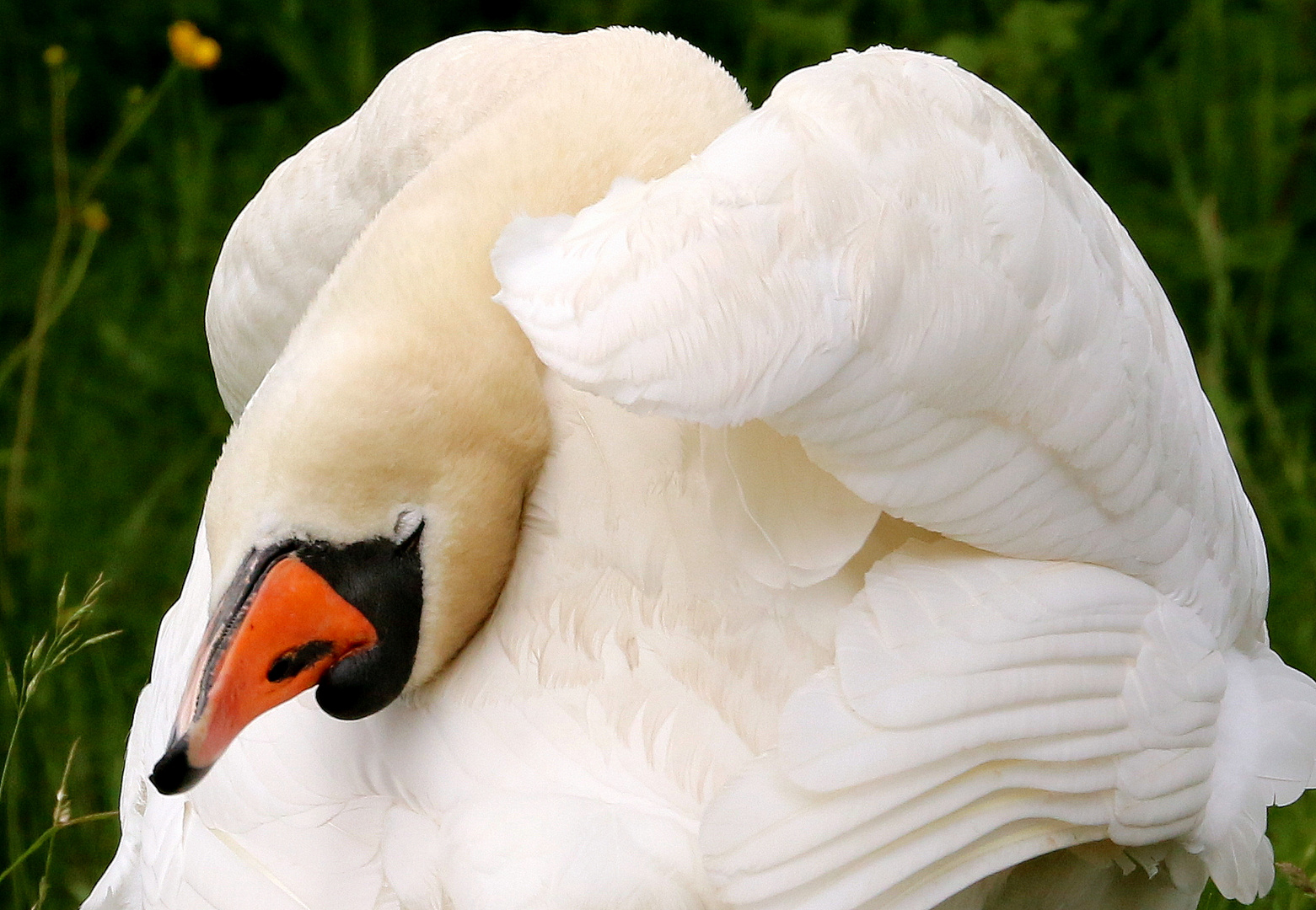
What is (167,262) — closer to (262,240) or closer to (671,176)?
(262,240)

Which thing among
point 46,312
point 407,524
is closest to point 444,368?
point 407,524

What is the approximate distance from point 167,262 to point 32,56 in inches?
25.6

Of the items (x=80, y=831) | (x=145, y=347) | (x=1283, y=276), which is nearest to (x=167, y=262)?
(x=145, y=347)

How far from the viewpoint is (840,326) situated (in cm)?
156

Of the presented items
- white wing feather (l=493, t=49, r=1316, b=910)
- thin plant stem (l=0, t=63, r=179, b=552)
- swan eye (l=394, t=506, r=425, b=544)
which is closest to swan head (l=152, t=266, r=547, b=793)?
swan eye (l=394, t=506, r=425, b=544)

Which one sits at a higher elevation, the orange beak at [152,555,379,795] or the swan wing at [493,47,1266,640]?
the swan wing at [493,47,1266,640]

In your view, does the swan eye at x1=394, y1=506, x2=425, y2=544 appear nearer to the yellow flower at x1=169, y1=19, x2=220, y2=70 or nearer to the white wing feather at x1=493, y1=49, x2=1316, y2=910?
the white wing feather at x1=493, y1=49, x2=1316, y2=910

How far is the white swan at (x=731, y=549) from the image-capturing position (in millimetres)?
1606

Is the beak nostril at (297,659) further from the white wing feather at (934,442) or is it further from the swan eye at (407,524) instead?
the white wing feather at (934,442)

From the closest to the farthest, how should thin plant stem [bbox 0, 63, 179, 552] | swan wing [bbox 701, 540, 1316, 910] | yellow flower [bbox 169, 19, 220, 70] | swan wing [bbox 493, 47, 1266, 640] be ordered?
swan wing [bbox 493, 47, 1266, 640], swan wing [bbox 701, 540, 1316, 910], thin plant stem [bbox 0, 63, 179, 552], yellow flower [bbox 169, 19, 220, 70]

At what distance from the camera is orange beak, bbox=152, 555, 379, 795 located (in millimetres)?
1688

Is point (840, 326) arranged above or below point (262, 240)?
above

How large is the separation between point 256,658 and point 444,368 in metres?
0.32

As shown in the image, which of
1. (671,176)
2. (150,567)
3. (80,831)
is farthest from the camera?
(150,567)
